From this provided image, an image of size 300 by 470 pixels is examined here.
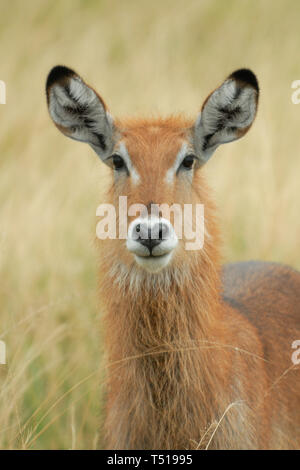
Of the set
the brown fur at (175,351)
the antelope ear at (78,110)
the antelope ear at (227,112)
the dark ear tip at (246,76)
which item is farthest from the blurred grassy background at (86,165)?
the dark ear tip at (246,76)

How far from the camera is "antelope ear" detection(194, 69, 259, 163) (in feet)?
17.3

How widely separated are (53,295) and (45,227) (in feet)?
3.74

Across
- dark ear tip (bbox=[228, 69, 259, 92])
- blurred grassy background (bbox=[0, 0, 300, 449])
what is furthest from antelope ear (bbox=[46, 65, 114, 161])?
dark ear tip (bbox=[228, 69, 259, 92])

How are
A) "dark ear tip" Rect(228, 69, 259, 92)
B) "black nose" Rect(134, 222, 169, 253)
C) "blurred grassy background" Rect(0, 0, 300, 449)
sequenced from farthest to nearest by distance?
"blurred grassy background" Rect(0, 0, 300, 449), "dark ear tip" Rect(228, 69, 259, 92), "black nose" Rect(134, 222, 169, 253)

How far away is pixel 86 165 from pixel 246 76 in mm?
5731

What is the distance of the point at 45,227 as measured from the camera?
9.25 m

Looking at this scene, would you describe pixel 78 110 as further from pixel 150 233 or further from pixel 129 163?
pixel 150 233

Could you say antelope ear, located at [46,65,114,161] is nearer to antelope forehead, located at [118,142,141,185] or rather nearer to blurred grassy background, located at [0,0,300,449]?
→ antelope forehead, located at [118,142,141,185]

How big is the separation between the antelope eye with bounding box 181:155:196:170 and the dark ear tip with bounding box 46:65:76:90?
2.99 feet

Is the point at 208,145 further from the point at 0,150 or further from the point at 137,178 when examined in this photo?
the point at 0,150

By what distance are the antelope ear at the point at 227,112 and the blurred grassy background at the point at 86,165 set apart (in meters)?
1.06

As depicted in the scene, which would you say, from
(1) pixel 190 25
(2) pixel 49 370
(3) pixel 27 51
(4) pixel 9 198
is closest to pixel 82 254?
(4) pixel 9 198

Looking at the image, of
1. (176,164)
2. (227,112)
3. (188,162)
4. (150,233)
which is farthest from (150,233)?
(227,112)

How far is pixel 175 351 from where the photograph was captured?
520 cm
